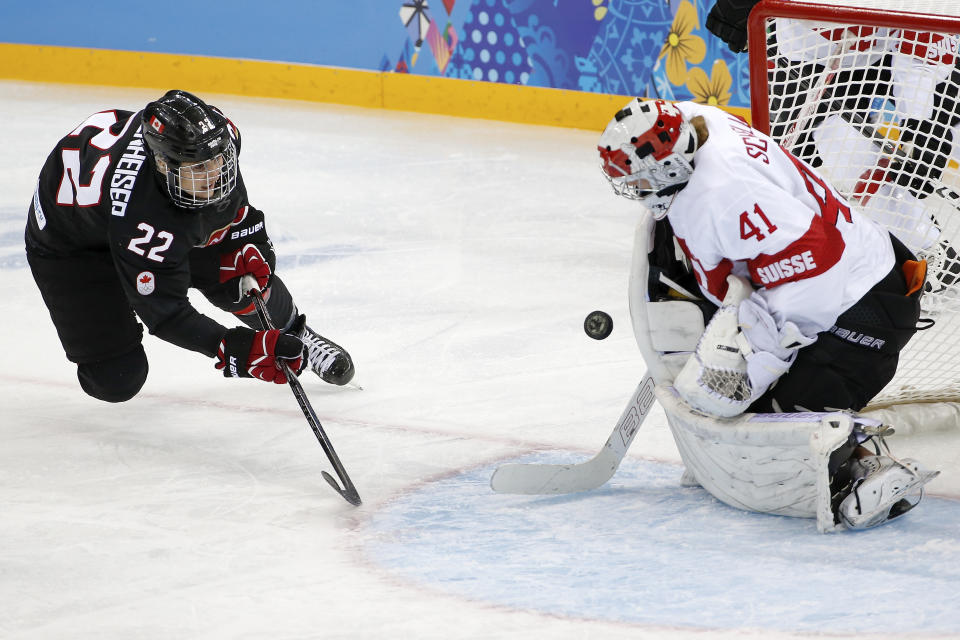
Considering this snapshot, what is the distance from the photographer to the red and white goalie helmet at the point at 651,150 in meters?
2.07

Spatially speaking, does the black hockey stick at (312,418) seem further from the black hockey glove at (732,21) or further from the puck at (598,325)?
the black hockey glove at (732,21)

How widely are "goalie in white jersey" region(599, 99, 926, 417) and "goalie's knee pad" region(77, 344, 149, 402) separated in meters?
1.36

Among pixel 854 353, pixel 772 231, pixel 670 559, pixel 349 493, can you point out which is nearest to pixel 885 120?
pixel 854 353

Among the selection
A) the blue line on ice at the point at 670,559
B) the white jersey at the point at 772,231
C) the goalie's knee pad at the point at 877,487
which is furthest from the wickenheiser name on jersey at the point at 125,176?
the goalie's knee pad at the point at 877,487

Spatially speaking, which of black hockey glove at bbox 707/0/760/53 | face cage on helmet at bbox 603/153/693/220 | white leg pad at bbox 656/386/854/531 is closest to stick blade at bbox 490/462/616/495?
white leg pad at bbox 656/386/854/531

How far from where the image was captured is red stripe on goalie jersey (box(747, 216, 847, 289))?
2064 mm

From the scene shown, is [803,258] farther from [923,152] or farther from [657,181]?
[923,152]

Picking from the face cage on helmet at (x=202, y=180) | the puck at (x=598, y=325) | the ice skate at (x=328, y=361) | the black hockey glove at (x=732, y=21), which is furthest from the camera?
the black hockey glove at (x=732, y=21)

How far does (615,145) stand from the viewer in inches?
82.7

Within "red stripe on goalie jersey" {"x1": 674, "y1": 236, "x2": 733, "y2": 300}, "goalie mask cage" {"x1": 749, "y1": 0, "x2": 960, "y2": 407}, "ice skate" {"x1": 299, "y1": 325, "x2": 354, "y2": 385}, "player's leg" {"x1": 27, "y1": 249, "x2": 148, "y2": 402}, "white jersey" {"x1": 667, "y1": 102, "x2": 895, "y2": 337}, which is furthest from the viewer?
"ice skate" {"x1": 299, "y1": 325, "x2": 354, "y2": 385}

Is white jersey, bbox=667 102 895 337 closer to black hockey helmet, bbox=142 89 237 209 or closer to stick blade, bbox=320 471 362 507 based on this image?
stick blade, bbox=320 471 362 507

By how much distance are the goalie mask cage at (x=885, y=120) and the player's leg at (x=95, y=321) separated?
1563 millimetres

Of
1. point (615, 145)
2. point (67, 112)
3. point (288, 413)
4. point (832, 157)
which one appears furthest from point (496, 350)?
point (67, 112)

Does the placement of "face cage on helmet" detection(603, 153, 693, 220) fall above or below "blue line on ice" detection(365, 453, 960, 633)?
above
